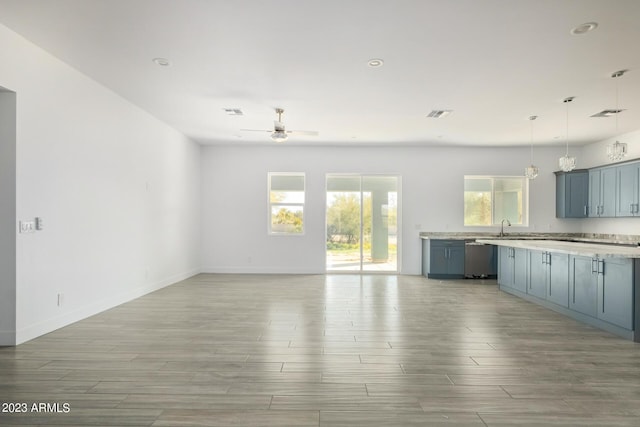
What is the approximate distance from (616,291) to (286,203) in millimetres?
6320

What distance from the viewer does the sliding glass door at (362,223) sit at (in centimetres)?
871

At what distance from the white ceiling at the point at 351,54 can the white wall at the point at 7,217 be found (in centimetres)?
83

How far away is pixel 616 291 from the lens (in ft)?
13.5

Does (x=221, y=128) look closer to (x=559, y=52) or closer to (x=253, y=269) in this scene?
(x=253, y=269)

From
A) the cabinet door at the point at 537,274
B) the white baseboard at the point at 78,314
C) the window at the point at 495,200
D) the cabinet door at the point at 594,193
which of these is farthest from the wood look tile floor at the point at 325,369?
the cabinet door at the point at 594,193

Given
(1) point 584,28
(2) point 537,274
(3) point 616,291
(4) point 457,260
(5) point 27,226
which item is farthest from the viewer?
(4) point 457,260

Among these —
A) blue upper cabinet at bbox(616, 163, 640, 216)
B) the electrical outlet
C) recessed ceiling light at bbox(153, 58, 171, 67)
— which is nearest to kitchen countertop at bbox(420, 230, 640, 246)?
blue upper cabinet at bbox(616, 163, 640, 216)

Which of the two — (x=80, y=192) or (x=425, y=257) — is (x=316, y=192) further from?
(x=80, y=192)

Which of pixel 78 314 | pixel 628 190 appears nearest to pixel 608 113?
pixel 628 190

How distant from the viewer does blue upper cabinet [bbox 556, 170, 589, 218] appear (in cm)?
803

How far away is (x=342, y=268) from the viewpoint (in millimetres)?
8711

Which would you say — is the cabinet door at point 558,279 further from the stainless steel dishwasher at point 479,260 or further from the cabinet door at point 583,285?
the stainless steel dishwasher at point 479,260

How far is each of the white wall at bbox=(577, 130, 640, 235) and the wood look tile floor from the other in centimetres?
368

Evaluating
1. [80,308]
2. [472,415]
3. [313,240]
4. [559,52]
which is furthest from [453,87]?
[80,308]
